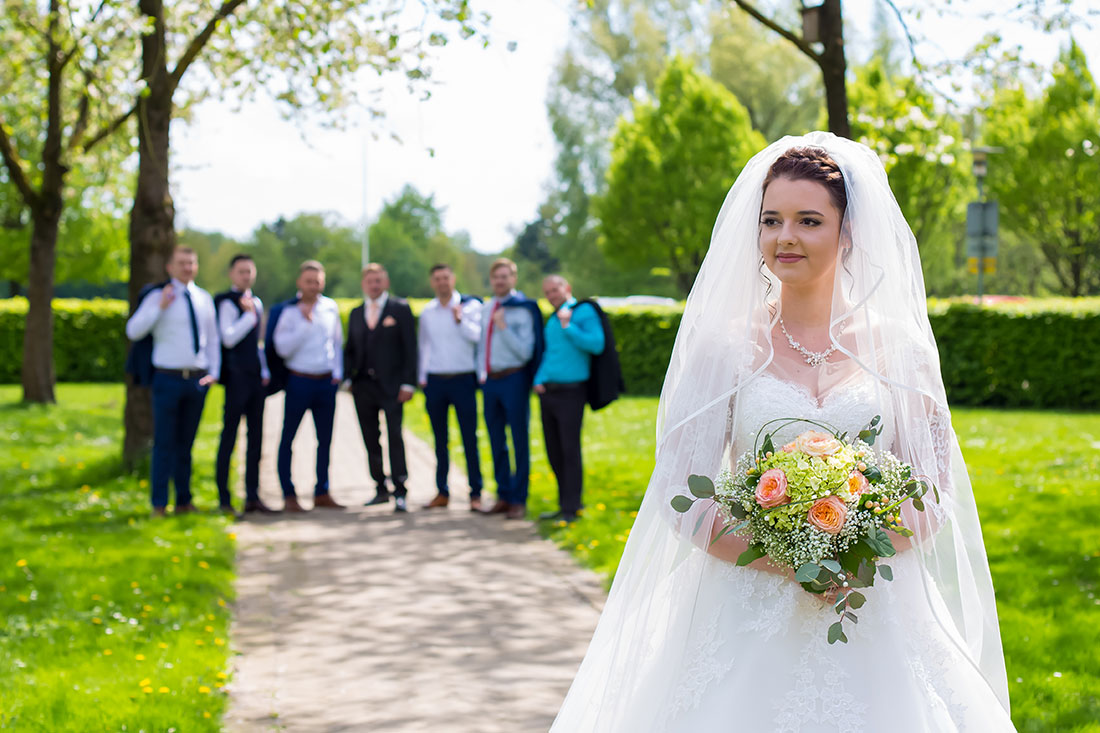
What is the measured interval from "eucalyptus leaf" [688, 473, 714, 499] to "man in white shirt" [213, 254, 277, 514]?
7968 millimetres

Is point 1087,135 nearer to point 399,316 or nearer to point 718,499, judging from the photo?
point 399,316

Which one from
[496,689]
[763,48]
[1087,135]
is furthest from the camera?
[763,48]

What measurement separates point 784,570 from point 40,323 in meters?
19.2

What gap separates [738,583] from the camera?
2990 mm

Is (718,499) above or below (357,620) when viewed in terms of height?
above

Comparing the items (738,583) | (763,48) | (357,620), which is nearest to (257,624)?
(357,620)

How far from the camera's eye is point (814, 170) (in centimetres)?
302

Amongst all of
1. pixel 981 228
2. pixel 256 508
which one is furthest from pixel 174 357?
pixel 981 228

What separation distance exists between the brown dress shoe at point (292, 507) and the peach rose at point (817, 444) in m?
8.22

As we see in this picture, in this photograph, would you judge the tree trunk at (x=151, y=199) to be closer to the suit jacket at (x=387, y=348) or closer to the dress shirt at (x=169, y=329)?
the dress shirt at (x=169, y=329)

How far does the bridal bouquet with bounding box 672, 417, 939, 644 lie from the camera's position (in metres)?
2.64

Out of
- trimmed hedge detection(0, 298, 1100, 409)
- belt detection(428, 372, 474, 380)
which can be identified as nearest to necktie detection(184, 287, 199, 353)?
belt detection(428, 372, 474, 380)

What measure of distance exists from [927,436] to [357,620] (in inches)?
179

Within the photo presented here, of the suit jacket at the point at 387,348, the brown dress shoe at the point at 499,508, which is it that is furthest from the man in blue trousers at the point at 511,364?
the suit jacket at the point at 387,348
